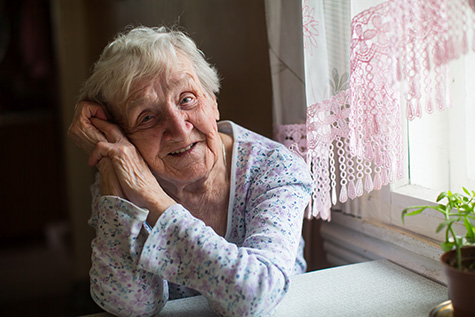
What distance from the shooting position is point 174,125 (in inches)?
46.9

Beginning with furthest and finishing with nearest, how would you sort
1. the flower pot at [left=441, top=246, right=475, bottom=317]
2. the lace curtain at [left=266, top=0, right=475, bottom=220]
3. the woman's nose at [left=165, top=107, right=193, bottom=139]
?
the woman's nose at [left=165, top=107, right=193, bottom=139], the lace curtain at [left=266, top=0, right=475, bottom=220], the flower pot at [left=441, top=246, right=475, bottom=317]

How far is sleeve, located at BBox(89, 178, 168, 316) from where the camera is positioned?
3.47 ft

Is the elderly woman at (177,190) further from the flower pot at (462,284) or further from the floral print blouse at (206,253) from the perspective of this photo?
the flower pot at (462,284)

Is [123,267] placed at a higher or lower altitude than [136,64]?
lower

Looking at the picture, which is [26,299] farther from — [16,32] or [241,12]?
[241,12]

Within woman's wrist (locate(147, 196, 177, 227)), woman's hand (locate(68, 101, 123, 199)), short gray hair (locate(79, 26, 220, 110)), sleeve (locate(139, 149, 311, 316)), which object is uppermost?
short gray hair (locate(79, 26, 220, 110))

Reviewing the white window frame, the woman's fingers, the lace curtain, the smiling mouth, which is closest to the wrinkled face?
the smiling mouth

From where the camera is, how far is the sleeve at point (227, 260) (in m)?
0.95

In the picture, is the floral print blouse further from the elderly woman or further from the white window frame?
the white window frame

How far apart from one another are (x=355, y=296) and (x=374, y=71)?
0.53 m

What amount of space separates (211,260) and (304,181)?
0.39m

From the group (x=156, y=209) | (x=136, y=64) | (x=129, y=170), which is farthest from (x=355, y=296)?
(x=136, y=64)

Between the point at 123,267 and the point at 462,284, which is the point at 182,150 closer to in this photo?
the point at 123,267

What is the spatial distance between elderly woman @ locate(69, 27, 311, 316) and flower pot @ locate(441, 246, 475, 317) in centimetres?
33
